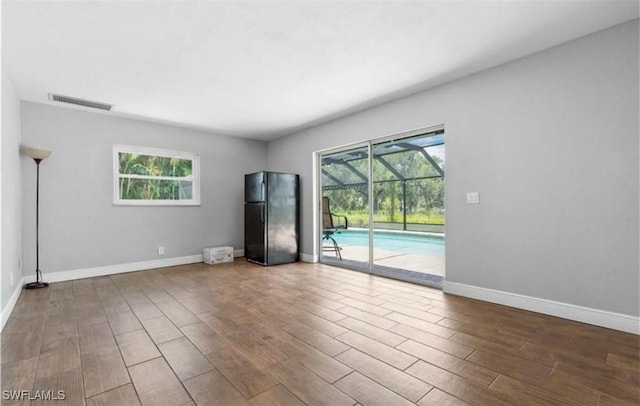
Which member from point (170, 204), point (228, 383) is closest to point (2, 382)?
point (228, 383)

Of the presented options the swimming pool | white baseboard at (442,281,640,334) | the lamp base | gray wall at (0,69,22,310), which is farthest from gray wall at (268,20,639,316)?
the lamp base

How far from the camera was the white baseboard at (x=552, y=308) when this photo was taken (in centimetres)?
220

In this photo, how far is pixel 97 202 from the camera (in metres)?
4.15

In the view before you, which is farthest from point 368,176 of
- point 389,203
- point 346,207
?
point 346,207

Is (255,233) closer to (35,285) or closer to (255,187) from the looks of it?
(255,187)

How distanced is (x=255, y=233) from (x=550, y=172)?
4.17 meters

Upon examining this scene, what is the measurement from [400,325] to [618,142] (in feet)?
7.36

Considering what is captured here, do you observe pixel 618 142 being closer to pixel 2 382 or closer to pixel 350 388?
pixel 350 388

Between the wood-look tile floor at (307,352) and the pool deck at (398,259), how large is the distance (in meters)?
1.08

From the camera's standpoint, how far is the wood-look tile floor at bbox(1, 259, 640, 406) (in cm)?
151

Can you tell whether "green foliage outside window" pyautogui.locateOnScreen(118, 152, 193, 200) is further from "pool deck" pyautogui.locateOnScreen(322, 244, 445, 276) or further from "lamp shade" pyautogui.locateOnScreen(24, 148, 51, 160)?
"pool deck" pyautogui.locateOnScreen(322, 244, 445, 276)

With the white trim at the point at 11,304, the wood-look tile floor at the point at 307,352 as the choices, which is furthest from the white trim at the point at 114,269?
the wood-look tile floor at the point at 307,352

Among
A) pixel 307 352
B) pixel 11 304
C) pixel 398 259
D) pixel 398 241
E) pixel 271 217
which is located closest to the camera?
pixel 307 352

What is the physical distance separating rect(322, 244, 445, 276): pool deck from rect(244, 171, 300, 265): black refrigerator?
0.75 m
